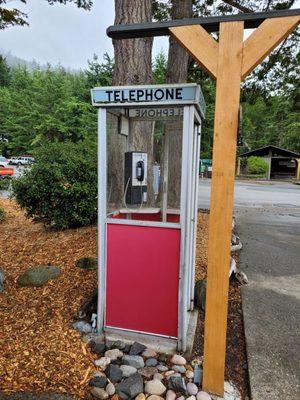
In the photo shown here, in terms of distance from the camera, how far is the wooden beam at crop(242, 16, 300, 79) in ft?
6.91

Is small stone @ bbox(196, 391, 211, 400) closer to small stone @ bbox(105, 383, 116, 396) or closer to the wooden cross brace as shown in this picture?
the wooden cross brace

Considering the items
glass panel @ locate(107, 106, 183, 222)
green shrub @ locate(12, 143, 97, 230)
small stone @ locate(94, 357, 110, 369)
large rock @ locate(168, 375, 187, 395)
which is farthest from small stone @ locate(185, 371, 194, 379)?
green shrub @ locate(12, 143, 97, 230)

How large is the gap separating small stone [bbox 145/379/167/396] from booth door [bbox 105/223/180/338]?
48cm

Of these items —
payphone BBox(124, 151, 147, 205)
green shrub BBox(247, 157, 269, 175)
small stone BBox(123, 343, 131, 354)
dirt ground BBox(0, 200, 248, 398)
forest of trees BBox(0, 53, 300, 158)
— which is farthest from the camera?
green shrub BBox(247, 157, 269, 175)

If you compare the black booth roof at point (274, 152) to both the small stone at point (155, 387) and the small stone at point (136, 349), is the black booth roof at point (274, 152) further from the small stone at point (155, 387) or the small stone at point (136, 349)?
the small stone at point (155, 387)

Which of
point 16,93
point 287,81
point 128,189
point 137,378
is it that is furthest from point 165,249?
point 16,93

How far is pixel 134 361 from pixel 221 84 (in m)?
2.31

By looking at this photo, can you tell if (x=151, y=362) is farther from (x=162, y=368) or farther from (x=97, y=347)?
(x=97, y=347)

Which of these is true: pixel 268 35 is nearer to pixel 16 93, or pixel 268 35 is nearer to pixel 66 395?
pixel 66 395

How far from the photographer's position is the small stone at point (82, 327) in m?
3.07

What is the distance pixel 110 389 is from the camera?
2369 millimetres

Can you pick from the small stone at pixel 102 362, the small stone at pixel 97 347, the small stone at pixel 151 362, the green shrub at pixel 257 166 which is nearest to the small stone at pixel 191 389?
the small stone at pixel 151 362

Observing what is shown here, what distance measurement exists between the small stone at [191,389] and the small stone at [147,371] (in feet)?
0.97

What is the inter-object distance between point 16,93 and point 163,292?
38861 millimetres
